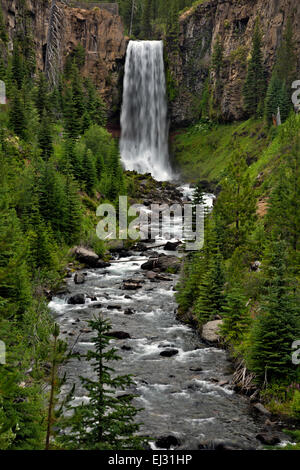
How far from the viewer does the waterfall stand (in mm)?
93250

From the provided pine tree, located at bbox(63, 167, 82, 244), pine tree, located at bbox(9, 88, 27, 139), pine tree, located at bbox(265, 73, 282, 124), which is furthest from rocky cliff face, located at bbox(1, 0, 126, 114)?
pine tree, located at bbox(63, 167, 82, 244)

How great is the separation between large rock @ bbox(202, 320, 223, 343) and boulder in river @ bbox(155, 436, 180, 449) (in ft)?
28.0

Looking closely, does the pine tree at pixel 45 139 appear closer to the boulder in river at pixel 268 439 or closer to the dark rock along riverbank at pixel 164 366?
the dark rock along riverbank at pixel 164 366

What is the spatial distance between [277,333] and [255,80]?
78.7 m

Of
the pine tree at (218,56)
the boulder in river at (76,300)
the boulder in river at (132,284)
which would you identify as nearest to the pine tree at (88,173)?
the boulder in river at (132,284)

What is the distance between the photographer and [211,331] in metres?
22.6

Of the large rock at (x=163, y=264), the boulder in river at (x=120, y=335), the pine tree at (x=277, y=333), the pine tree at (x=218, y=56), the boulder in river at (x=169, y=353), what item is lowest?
the large rock at (x=163, y=264)

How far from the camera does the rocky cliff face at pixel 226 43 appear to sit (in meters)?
83.7

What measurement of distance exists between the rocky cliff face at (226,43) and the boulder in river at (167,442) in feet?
268

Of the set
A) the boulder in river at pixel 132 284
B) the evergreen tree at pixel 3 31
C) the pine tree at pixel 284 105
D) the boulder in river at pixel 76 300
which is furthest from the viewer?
the evergreen tree at pixel 3 31

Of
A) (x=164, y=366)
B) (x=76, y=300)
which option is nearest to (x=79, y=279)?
(x=76, y=300)

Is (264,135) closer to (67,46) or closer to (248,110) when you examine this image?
(248,110)

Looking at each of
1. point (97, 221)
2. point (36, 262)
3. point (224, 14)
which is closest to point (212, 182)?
point (97, 221)
